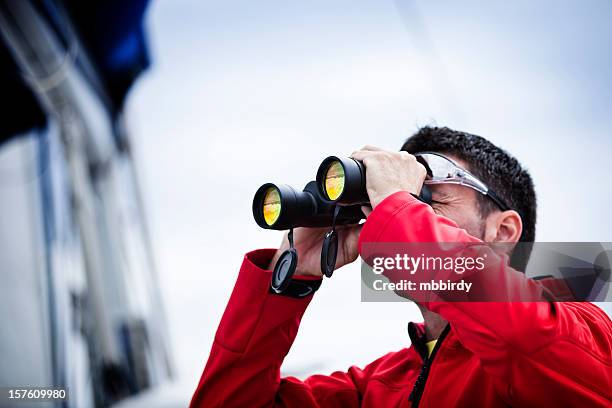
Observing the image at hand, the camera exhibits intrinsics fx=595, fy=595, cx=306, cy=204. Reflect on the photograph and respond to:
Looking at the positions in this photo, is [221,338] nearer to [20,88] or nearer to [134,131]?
[20,88]

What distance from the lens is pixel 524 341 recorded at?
2.26ft

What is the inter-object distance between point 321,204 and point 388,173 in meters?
0.14

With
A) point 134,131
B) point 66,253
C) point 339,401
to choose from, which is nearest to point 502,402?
point 339,401

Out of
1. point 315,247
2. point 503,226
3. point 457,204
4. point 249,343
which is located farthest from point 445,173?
point 249,343

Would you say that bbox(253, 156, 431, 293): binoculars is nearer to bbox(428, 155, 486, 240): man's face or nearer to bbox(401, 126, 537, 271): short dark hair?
bbox(428, 155, 486, 240): man's face

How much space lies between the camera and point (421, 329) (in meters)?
1.08

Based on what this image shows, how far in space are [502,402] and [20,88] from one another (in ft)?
7.24

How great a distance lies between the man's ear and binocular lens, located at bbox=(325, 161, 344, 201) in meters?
0.32

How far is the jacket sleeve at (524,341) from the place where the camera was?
2.28ft

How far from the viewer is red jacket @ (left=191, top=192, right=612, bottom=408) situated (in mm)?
704

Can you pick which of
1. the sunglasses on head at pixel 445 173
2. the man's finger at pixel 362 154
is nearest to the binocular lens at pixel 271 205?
the man's finger at pixel 362 154

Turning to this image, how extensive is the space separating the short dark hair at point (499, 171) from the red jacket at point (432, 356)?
0.23 metres

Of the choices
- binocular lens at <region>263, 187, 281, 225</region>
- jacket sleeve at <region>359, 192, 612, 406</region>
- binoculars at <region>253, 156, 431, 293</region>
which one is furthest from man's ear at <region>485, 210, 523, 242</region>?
binocular lens at <region>263, 187, 281, 225</region>

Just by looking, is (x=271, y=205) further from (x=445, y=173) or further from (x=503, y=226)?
(x=503, y=226)
